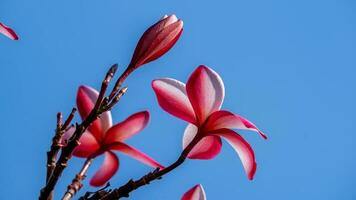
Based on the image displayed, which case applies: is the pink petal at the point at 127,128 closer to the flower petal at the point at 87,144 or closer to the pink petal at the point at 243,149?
the flower petal at the point at 87,144

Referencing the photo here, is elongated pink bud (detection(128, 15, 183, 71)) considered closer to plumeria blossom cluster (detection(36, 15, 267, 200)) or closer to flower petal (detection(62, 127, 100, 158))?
plumeria blossom cluster (detection(36, 15, 267, 200))

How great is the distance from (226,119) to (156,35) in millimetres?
218

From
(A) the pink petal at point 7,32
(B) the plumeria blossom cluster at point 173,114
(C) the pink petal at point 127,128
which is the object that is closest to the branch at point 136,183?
(B) the plumeria blossom cluster at point 173,114

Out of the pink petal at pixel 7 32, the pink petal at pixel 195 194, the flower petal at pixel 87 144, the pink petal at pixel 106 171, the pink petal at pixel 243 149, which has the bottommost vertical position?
the pink petal at pixel 195 194

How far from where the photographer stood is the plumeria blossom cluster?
38.3 inches

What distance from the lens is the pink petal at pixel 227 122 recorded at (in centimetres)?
98

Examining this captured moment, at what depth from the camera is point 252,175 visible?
40.4 inches

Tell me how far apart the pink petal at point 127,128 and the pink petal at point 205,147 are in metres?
0.11

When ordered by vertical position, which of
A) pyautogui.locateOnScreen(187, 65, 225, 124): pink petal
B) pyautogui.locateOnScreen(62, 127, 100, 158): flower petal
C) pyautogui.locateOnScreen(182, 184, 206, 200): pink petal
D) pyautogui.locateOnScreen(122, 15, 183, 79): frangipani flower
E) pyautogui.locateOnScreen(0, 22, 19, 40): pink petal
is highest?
pyautogui.locateOnScreen(0, 22, 19, 40): pink petal

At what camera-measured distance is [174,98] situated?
41.3 inches

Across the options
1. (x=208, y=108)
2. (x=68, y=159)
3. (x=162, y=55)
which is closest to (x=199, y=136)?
(x=208, y=108)

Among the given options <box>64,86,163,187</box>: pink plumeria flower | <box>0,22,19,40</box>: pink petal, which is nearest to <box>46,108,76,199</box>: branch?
<box>64,86,163,187</box>: pink plumeria flower

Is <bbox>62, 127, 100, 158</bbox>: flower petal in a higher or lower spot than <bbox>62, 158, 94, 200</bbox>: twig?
higher

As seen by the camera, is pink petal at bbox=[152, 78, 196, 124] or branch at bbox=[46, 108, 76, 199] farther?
pink petal at bbox=[152, 78, 196, 124]
